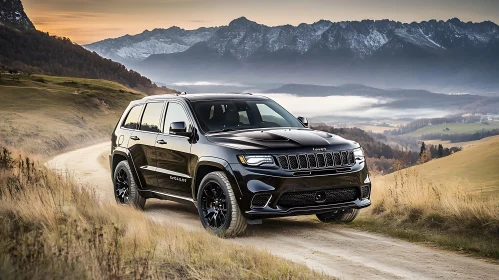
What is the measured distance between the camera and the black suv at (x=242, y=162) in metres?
9.61

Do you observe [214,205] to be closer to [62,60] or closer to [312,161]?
[312,161]

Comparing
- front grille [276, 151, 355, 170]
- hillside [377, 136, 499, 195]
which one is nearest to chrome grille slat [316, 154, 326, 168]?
front grille [276, 151, 355, 170]

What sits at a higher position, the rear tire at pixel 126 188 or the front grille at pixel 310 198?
the front grille at pixel 310 198

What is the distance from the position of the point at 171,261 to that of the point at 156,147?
423cm

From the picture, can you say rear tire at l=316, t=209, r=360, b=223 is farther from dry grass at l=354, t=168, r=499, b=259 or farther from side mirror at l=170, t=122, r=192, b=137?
side mirror at l=170, t=122, r=192, b=137

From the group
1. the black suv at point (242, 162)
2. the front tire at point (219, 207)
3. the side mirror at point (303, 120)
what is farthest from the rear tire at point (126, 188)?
the side mirror at point (303, 120)

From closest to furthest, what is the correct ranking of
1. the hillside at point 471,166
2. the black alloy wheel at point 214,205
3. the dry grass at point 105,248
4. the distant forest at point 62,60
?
the dry grass at point 105,248, the black alloy wheel at point 214,205, the hillside at point 471,166, the distant forest at point 62,60

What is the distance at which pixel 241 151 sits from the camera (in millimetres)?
9688

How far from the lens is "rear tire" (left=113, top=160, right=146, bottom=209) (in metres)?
12.6

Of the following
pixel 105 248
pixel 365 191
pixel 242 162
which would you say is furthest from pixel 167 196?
pixel 105 248

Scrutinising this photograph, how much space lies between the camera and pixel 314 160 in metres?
9.75

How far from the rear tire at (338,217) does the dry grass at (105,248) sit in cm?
310

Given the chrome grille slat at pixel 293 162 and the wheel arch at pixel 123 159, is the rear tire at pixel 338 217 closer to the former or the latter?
the chrome grille slat at pixel 293 162

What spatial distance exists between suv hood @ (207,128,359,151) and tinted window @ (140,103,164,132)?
1824 mm
